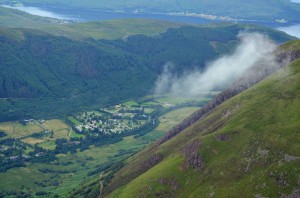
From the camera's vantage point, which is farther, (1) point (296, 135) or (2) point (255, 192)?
(1) point (296, 135)

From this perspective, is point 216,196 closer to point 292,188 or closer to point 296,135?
point 292,188

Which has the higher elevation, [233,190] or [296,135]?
[296,135]

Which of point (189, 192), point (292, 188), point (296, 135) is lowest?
point (189, 192)

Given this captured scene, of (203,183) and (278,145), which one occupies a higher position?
(278,145)

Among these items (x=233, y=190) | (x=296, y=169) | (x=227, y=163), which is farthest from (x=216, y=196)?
(x=296, y=169)

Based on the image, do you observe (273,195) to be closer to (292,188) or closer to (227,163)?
(292,188)

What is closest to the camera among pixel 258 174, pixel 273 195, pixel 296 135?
pixel 273 195

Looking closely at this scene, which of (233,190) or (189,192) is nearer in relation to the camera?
(233,190)

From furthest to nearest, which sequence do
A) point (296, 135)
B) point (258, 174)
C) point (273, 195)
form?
point (296, 135)
point (258, 174)
point (273, 195)
